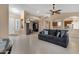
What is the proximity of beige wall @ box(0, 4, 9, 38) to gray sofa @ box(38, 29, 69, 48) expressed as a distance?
0.63 meters

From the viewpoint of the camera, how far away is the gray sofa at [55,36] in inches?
77.4

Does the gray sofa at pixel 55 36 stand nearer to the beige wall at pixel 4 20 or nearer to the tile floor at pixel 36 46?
the tile floor at pixel 36 46

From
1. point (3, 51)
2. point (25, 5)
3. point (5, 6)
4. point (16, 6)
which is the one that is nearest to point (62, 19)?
point (25, 5)

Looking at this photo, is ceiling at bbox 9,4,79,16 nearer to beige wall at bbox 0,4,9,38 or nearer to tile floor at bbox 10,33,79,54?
beige wall at bbox 0,4,9,38

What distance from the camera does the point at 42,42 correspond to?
79.4 inches

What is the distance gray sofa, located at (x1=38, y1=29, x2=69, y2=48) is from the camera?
1.97 metres

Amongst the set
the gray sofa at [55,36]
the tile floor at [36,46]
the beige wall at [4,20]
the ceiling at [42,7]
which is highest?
the ceiling at [42,7]

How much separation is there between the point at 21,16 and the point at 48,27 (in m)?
0.55

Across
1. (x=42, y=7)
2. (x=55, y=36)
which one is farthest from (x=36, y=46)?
(x=42, y=7)

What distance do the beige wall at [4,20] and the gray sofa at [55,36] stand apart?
630 mm

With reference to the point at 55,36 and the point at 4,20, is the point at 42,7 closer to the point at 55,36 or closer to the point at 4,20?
the point at 55,36

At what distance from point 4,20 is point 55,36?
0.99 meters

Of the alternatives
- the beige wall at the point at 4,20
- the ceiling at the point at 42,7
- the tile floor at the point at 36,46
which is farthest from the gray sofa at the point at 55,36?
the beige wall at the point at 4,20

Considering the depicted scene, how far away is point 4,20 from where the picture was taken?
1.97 metres
